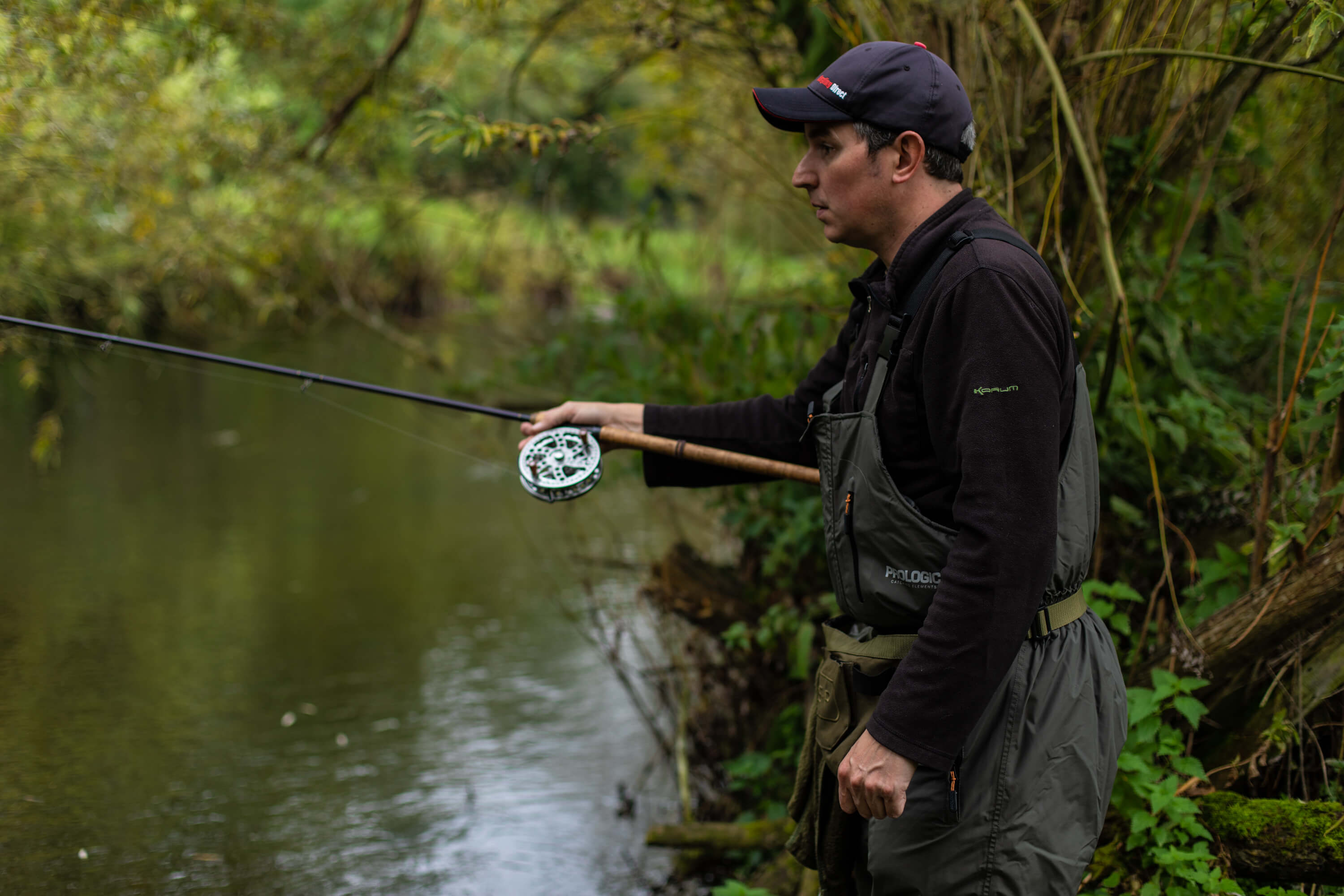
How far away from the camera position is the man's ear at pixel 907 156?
1562 mm

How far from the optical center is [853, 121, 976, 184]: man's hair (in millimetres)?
1566

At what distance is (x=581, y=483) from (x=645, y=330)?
1585 millimetres

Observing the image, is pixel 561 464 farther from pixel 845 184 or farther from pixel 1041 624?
pixel 1041 624

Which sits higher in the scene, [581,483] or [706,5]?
[706,5]

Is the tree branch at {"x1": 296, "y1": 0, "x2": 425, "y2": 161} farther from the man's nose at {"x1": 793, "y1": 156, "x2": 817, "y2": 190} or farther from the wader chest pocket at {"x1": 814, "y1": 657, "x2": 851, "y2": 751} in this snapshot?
the wader chest pocket at {"x1": 814, "y1": 657, "x2": 851, "y2": 751}

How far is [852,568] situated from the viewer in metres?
1.60

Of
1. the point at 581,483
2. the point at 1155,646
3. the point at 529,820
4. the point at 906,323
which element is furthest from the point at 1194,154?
the point at 529,820

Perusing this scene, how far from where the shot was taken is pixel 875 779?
1455 mm

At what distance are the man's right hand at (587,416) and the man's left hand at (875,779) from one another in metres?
0.91

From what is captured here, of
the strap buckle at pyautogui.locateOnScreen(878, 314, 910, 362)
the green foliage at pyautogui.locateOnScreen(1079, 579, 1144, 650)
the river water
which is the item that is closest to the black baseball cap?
the strap buckle at pyautogui.locateOnScreen(878, 314, 910, 362)

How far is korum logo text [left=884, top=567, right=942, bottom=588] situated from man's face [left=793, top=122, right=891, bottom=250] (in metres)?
0.49

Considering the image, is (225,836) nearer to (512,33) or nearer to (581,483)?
(581,483)

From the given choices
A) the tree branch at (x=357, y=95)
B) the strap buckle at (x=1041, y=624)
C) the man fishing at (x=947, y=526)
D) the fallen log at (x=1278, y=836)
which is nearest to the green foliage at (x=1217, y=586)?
the fallen log at (x=1278, y=836)

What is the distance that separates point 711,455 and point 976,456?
74 centimetres
